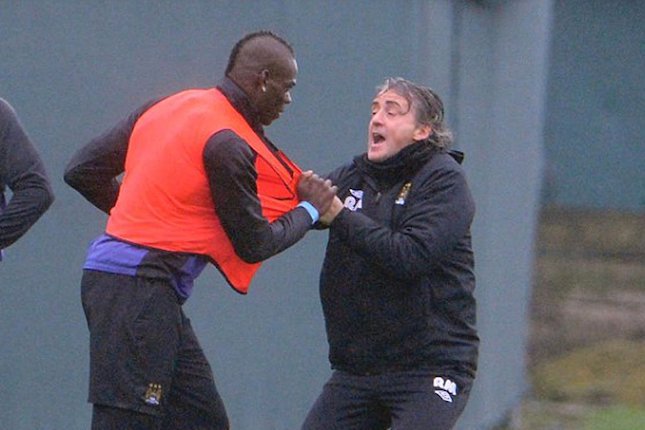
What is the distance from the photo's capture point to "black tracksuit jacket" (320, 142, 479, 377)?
4.99 m

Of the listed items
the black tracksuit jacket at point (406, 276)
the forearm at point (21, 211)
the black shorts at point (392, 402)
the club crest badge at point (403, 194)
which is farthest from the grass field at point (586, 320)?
the forearm at point (21, 211)

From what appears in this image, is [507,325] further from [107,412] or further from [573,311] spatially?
[107,412]

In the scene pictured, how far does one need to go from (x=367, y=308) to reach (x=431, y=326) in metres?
0.21

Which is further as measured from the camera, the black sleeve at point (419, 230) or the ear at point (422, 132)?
the ear at point (422, 132)

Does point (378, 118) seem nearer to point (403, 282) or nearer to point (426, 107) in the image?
point (426, 107)

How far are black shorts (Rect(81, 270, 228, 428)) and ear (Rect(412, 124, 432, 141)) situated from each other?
0.94 meters

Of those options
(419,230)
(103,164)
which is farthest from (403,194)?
(103,164)

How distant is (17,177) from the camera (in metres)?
5.44

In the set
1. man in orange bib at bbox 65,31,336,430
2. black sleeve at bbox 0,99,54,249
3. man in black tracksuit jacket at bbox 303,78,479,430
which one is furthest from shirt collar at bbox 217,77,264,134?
black sleeve at bbox 0,99,54,249

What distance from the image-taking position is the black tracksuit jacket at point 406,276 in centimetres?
499

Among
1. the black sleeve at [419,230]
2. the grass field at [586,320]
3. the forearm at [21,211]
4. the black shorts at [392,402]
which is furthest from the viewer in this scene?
the grass field at [586,320]

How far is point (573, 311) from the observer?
10602 millimetres

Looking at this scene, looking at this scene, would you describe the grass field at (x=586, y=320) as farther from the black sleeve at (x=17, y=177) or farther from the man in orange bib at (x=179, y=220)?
the man in orange bib at (x=179, y=220)

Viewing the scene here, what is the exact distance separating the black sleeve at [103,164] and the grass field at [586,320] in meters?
4.19
